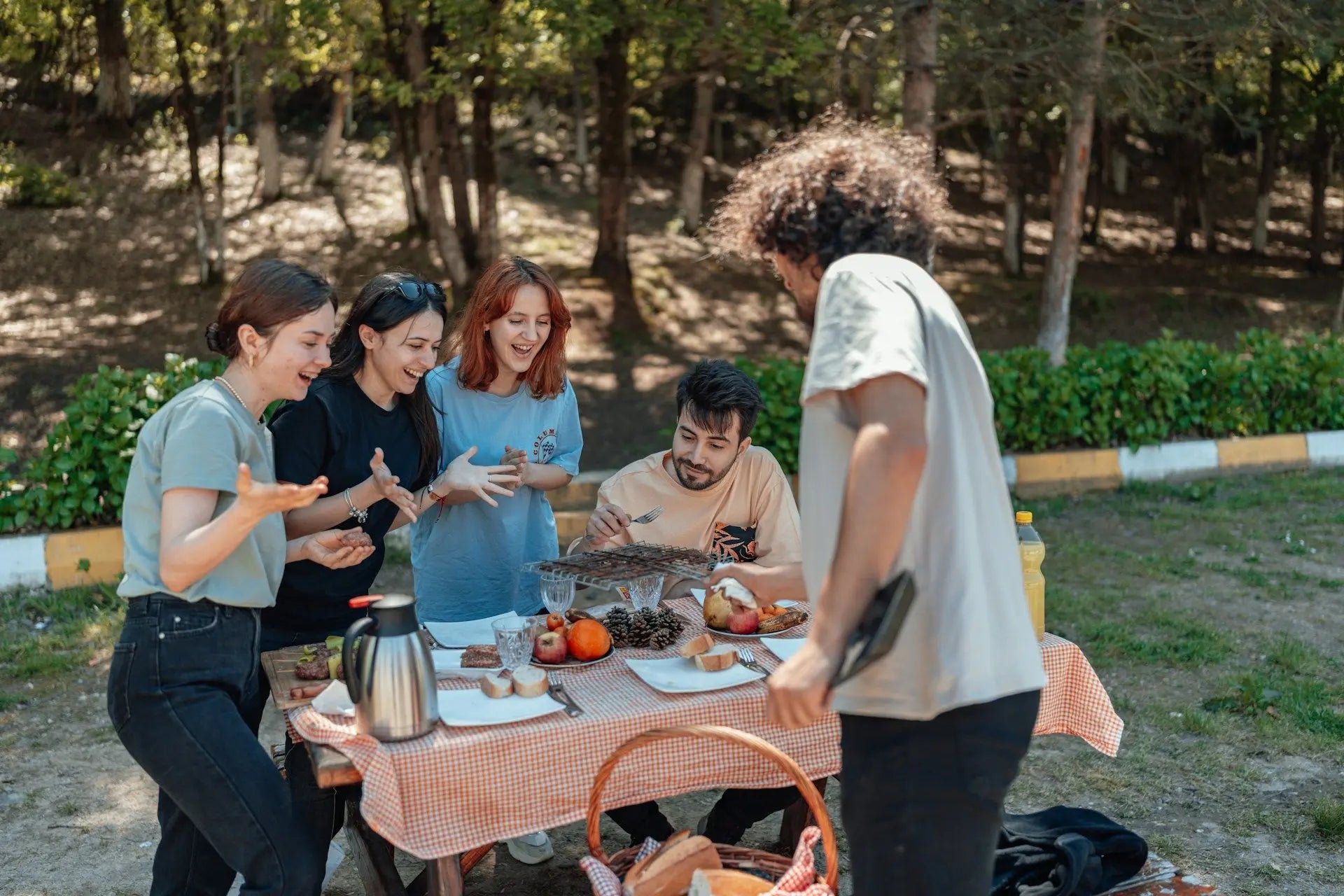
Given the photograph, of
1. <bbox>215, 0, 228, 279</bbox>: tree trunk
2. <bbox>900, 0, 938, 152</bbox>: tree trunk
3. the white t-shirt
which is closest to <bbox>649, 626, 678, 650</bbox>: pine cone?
the white t-shirt

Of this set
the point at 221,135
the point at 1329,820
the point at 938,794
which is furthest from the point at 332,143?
the point at 938,794

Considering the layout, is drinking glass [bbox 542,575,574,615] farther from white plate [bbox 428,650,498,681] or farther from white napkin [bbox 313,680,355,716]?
white napkin [bbox 313,680,355,716]

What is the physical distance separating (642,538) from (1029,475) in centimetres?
534

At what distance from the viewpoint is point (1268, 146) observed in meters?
19.1

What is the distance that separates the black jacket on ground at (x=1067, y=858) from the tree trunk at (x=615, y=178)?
31.4 ft

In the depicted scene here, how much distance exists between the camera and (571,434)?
4.04 meters

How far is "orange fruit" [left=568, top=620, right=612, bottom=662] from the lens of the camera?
3021mm

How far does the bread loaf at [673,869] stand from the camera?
2627 mm

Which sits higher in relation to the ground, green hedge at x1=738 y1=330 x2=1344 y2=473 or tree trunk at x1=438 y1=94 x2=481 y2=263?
tree trunk at x1=438 y1=94 x2=481 y2=263

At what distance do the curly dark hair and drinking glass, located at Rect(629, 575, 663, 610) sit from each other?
131 centimetres

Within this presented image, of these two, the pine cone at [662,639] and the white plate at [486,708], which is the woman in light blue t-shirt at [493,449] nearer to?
the pine cone at [662,639]

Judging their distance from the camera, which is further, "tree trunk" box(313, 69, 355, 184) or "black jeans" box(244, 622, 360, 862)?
"tree trunk" box(313, 69, 355, 184)

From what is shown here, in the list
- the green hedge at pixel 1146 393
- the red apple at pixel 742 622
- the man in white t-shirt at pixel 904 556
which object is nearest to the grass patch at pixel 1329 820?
the red apple at pixel 742 622

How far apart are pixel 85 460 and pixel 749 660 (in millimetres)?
4827
